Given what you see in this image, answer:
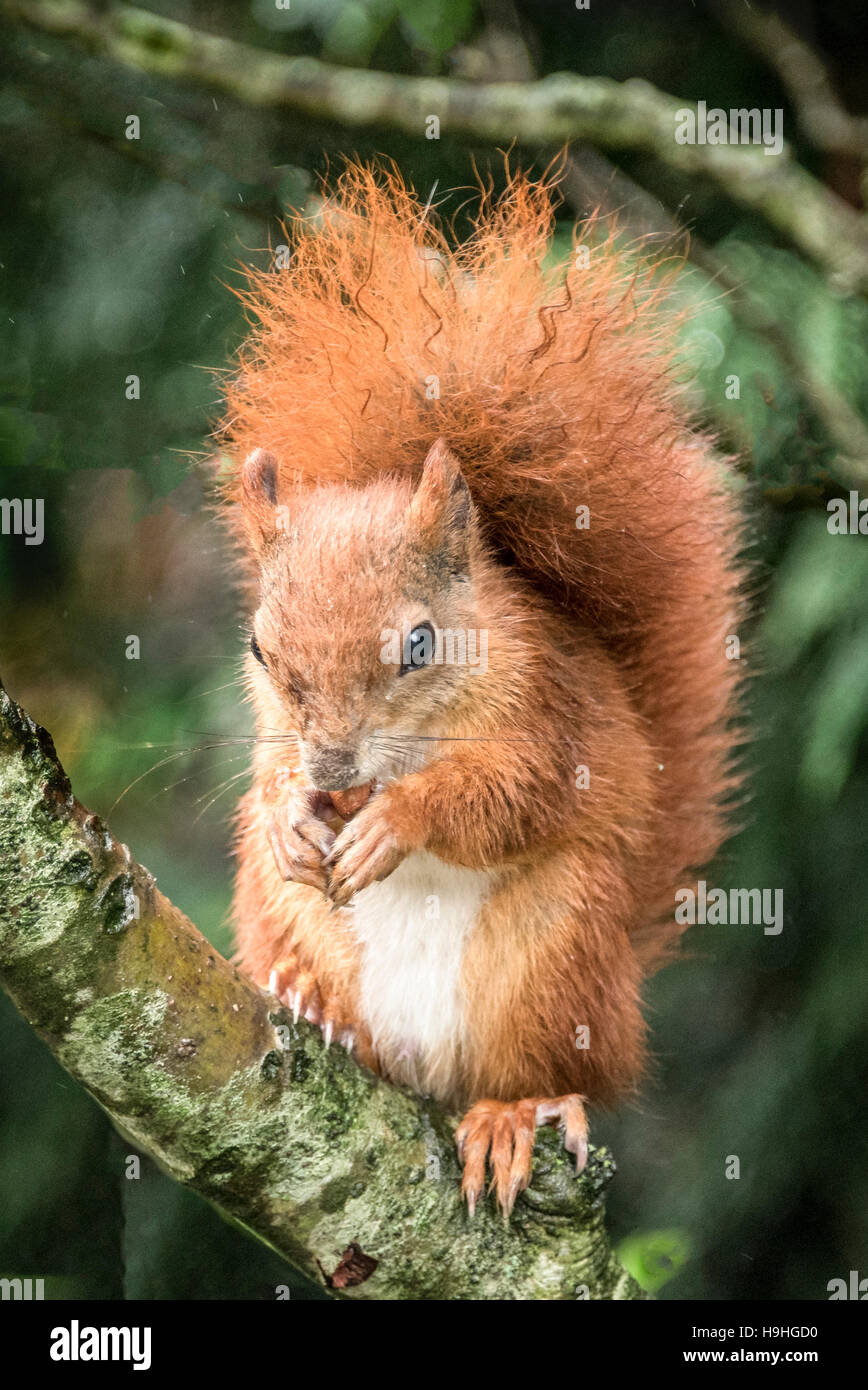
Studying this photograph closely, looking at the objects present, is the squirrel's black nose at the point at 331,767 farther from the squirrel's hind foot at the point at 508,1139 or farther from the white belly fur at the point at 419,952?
the squirrel's hind foot at the point at 508,1139

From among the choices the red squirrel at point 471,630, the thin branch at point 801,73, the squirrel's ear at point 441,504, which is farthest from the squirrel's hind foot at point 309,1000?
the thin branch at point 801,73

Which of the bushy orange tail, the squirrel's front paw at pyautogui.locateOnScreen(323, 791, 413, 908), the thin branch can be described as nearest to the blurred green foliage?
the thin branch

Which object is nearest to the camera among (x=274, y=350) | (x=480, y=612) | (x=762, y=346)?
(x=480, y=612)

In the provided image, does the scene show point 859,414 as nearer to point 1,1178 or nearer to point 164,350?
point 164,350

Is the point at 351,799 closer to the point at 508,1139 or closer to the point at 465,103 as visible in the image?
the point at 508,1139

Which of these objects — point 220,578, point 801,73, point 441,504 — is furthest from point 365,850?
point 801,73

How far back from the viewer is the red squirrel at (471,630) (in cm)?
114

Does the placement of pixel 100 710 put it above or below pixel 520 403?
below

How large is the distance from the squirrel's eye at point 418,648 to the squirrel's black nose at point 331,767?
9cm

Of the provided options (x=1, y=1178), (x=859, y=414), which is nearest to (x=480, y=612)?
(x=859, y=414)

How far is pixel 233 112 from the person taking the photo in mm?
1800

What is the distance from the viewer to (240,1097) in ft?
3.67

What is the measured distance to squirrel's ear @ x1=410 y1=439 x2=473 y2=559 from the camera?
114cm
